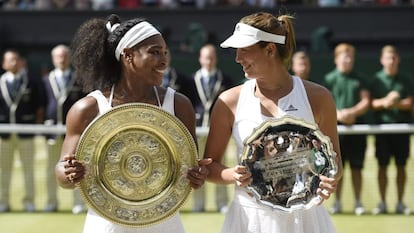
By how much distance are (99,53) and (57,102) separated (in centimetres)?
541

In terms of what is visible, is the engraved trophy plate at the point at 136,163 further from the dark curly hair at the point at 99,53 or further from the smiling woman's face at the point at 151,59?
the dark curly hair at the point at 99,53

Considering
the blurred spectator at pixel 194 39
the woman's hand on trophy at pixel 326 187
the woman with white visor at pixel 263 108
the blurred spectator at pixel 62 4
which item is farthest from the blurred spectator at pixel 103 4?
the woman's hand on trophy at pixel 326 187

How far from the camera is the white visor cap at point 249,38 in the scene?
400 centimetres

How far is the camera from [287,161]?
3924 millimetres

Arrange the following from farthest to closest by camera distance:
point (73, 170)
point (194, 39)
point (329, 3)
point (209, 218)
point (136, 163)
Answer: point (329, 3) → point (194, 39) → point (209, 218) → point (136, 163) → point (73, 170)

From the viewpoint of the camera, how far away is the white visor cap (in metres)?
4.00

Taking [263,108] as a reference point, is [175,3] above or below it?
below

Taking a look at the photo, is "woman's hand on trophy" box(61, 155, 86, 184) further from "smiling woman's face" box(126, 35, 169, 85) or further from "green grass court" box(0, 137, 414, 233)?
"green grass court" box(0, 137, 414, 233)

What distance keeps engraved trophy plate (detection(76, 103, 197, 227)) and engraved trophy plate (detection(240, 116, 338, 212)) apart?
0.88ft

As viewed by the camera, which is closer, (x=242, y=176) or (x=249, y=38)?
(x=242, y=176)

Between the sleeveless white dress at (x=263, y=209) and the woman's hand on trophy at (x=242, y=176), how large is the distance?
0.17m

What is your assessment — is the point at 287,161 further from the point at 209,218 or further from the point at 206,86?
the point at 206,86

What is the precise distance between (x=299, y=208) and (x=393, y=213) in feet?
16.8

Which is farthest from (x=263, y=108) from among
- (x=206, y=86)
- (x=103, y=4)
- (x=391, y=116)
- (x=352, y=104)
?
(x=103, y=4)
